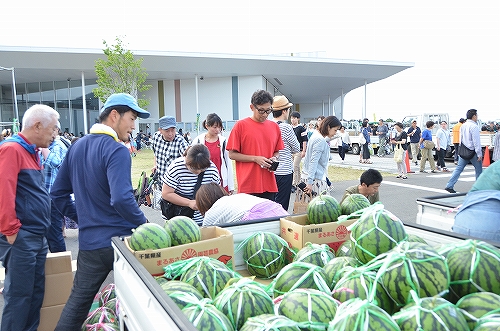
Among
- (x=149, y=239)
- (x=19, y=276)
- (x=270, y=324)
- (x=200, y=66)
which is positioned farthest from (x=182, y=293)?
(x=200, y=66)

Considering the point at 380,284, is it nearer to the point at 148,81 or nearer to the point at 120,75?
the point at 120,75

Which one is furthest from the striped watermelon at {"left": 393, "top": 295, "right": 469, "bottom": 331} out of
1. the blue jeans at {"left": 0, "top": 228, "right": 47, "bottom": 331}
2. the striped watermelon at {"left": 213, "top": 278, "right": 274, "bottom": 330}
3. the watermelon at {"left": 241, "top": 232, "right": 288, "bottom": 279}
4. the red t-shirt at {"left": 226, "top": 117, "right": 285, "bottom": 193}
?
the red t-shirt at {"left": 226, "top": 117, "right": 285, "bottom": 193}

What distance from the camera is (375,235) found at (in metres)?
2.05

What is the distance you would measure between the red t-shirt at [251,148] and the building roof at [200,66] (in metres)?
31.9

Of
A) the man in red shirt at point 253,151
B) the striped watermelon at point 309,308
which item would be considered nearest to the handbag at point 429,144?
the man in red shirt at point 253,151

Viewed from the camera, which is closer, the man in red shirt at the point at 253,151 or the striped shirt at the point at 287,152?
the man in red shirt at the point at 253,151

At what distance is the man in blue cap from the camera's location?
2.93 m

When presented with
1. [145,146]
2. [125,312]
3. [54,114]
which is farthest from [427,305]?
[145,146]

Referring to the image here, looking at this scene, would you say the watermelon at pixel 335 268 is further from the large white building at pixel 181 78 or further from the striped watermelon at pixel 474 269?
the large white building at pixel 181 78

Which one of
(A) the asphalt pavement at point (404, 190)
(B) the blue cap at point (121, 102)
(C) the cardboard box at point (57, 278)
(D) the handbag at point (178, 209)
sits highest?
(B) the blue cap at point (121, 102)

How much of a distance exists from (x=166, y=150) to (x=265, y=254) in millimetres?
4351

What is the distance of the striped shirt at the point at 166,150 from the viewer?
6.55 metres

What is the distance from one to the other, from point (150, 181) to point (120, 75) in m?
27.7

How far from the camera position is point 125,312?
210cm
